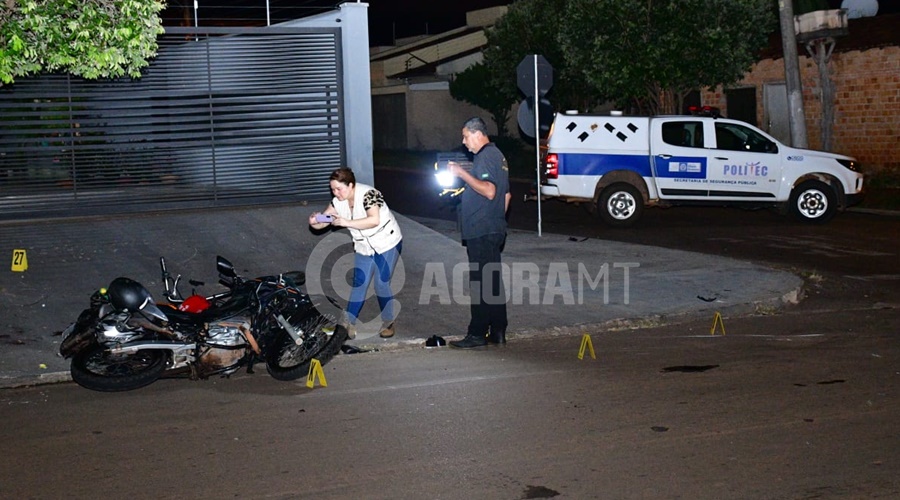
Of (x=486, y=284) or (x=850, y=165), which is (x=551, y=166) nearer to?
(x=850, y=165)

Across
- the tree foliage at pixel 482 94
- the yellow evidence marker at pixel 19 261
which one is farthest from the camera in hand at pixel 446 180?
the tree foliage at pixel 482 94

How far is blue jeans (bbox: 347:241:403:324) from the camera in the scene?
9812mm

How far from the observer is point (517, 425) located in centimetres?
700

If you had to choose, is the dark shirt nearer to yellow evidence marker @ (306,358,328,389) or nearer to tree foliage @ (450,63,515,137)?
yellow evidence marker @ (306,358,328,389)

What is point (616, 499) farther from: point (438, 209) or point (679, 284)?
point (438, 209)

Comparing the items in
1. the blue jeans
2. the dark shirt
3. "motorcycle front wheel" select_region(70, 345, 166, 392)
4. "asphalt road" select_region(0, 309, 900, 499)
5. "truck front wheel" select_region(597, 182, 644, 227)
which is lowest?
"asphalt road" select_region(0, 309, 900, 499)

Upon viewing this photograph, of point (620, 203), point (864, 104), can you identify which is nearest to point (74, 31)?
point (620, 203)

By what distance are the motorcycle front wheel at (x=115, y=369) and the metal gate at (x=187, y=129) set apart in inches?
250

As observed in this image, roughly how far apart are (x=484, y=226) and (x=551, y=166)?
376 inches

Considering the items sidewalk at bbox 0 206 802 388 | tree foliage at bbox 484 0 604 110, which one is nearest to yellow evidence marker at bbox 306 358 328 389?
sidewalk at bbox 0 206 802 388

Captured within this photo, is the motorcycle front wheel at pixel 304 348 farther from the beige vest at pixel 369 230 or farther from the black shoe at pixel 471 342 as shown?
the black shoe at pixel 471 342

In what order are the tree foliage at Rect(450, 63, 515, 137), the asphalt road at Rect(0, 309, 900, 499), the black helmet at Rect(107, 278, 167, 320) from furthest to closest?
the tree foliage at Rect(450, 63, 515, 137)
the black helmet at Rect(107, 278, 167, 320)
the asphalt road at Rect(0, 309, 900, 499)

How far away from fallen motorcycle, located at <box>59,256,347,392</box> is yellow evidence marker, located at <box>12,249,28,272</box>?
4283 mm

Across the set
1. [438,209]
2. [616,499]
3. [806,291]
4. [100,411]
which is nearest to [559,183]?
[438,209]
